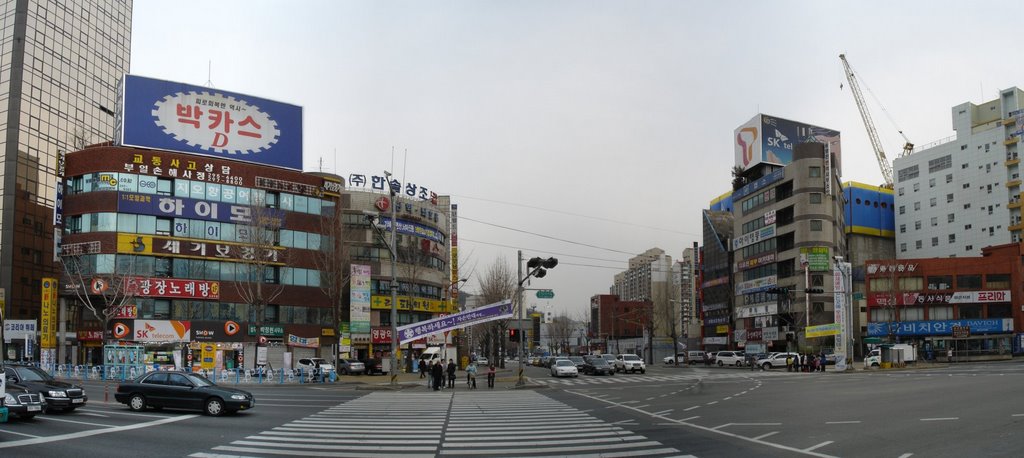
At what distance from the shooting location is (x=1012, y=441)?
1572cm

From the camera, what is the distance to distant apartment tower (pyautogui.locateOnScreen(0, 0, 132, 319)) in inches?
3305

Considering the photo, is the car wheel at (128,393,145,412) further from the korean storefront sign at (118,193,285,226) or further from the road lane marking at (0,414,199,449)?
the korean storefront sign at (118,193,285,226)

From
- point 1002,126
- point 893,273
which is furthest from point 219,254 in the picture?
point 1002,126

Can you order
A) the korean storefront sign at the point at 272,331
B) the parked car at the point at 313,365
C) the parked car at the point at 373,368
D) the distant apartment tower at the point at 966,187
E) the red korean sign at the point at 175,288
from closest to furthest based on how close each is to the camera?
the parked car at the point at 313,365 < the red korean sign at the point at 175,288 < the parked car at the point at 373,368 < the korean storefront sign at the point at 272,331 < the distant apartment tower at the point at 966,187

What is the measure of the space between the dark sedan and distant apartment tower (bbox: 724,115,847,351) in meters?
68.0

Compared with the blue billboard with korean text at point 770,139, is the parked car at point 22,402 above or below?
below

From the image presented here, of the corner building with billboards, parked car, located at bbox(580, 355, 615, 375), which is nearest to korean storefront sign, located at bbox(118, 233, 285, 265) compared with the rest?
the corner building with billboards

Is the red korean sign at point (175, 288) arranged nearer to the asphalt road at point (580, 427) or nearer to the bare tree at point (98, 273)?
the bare tree at point (98, 273)

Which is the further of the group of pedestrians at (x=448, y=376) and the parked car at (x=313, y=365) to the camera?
the parked car at (x=313, y=365)

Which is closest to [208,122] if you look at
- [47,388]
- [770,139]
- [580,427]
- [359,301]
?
[359,301]

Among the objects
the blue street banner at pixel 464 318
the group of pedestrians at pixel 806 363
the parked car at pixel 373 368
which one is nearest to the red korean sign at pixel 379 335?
the parked car at pixel 373 368

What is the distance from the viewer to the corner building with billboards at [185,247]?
62000 millimetres

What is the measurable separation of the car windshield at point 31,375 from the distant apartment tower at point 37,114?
6473 centimetres

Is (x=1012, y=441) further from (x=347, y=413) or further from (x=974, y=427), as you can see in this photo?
(x=347, y=413)
